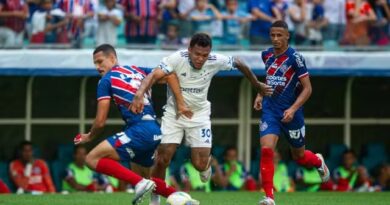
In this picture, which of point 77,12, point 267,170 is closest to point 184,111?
point 267,170

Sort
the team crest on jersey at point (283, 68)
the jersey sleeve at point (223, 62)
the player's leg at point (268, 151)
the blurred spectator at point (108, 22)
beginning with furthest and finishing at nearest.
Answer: the blurred spectator at point (108, 22) < the team crest on jersey at point (283, 68) < the jersey sleeve at point (223, 62) < the player's leg at point (268, 151)

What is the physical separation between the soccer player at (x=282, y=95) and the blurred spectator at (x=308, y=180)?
23.8 ft

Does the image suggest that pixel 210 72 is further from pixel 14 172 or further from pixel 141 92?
pixel 14 172

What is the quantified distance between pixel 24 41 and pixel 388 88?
23.0 feet

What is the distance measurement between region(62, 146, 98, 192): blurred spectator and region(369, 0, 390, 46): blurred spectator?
16.8ft

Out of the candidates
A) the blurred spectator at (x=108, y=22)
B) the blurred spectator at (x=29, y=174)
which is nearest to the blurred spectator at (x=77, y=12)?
the blurred spectator at (x=108, y=22)

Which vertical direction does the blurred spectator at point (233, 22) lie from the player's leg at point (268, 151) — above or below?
above

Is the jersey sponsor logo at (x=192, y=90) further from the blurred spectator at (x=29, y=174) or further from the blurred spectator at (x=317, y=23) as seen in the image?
the blurred spectator at (x=317, y=23)

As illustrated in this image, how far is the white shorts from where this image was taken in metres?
13.6

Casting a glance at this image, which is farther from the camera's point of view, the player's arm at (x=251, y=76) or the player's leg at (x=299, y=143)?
the player's leg at (x=299, y=143)

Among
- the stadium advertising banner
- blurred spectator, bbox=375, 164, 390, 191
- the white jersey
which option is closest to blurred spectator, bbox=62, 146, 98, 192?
the stadium advertising banner

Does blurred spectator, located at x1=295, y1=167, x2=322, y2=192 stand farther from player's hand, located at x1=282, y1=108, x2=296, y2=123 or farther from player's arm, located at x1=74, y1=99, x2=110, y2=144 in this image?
player's arm, located at x1=74, y1=99, x2=110, y2=144

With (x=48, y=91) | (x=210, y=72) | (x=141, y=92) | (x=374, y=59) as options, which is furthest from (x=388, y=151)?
(x=141, y=92)

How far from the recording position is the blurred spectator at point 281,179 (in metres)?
20.9
